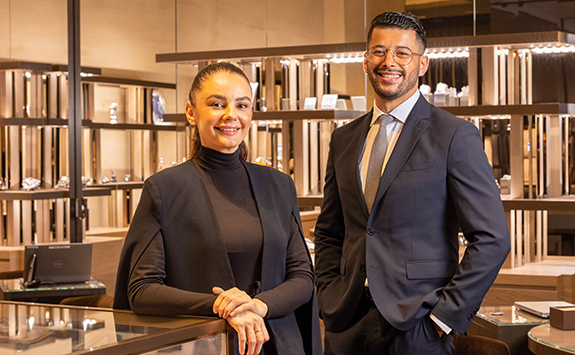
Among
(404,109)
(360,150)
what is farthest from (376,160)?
(404,109)

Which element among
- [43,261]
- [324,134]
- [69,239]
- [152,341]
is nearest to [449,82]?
[324,134]

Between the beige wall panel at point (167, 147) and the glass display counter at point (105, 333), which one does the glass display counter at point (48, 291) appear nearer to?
the glass display counter at point (105, 333)

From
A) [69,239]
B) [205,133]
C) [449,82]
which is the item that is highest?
[449,82]

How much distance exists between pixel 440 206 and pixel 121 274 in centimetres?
93

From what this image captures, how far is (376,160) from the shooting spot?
2041mm

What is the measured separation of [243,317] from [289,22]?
7898 millimetres

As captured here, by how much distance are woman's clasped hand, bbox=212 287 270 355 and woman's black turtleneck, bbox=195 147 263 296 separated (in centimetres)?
14

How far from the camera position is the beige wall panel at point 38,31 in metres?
6.40

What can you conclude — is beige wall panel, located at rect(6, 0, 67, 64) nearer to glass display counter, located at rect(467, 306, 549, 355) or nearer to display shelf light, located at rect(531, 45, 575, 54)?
display shelf light, located at rect(531, 45, 575, 54)

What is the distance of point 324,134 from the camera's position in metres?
5.65

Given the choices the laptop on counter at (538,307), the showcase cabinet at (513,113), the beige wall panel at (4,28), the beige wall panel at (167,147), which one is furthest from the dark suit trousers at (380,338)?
the beige wall panel at (167,147)

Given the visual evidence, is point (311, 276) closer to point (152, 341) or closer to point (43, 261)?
point (152, 341)

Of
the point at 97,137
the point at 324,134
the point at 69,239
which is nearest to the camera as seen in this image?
the point at 324,134

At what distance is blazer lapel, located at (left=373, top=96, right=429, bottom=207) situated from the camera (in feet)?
6.42
